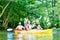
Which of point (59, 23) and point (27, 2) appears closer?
point (27, 2)

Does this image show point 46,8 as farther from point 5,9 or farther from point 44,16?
point 5,9

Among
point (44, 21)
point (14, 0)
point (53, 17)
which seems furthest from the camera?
point (53, 17)

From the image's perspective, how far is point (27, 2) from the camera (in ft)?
110

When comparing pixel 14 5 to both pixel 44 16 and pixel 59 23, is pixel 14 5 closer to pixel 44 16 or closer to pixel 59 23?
pixel 44 16

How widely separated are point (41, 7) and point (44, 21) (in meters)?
1.68

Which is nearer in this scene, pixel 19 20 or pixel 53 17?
pixel 19 20

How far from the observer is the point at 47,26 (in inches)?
1321

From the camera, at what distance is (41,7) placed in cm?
3466

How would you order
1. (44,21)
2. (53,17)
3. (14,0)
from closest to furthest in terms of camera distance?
(14,0) → (44,21) → (53,17)

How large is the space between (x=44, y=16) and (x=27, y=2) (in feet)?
9.90

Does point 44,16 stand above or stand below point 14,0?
below

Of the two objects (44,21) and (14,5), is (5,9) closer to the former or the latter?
(14,5)

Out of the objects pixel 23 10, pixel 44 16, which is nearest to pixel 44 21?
pixel 44 16

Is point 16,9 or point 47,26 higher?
point 16,9
